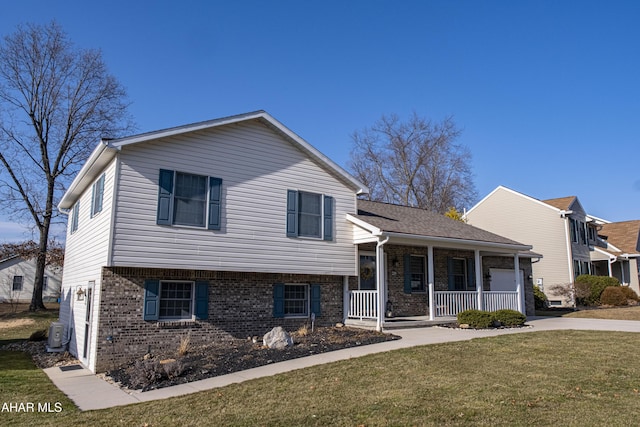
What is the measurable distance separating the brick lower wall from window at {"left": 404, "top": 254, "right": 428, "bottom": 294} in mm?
3469

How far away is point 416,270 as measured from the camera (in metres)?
17.9

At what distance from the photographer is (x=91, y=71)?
29844mm

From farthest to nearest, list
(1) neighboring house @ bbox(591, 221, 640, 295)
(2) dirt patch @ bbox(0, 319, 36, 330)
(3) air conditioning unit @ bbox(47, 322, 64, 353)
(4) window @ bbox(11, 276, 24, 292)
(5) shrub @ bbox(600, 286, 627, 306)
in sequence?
(4) window @ bbox(11, 276, 24, 292) → (1) neighboring house @ bbox(591, 221, 640, 295) → (5) shrub @ bbox(600, 286, 627, 306) → (2) dirt patch @ bbox(0, 319, 36, 330) → (3) air conditioning unit @ bbox(47, 322, 64, 353)

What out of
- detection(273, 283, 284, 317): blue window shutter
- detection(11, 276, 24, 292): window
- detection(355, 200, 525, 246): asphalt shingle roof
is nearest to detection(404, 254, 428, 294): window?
detection(355, 200, 525, 246): asphalt shingle roof

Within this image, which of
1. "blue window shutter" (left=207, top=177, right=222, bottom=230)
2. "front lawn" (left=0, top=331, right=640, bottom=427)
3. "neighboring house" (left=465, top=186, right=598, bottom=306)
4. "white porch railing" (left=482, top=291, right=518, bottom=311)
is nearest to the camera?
"front lawn" (left=0, top=331, right=640, bottom=427)

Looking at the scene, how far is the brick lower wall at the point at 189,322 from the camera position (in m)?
11.3

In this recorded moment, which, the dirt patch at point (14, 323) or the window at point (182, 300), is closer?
the window at point (182, 300)

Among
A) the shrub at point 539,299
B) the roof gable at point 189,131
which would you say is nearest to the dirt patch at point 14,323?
the roof gable at point 189,131

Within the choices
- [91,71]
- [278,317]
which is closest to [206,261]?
[278,317]

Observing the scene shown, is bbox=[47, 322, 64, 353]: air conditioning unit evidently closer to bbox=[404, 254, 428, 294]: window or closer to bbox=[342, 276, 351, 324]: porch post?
bbox=[342, 276, 351, 324]: porch post

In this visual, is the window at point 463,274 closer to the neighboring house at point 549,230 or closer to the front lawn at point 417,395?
the front lawn at point 417,395

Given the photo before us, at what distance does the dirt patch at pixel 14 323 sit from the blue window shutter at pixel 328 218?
16.7m

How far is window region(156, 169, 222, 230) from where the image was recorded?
39.3ft

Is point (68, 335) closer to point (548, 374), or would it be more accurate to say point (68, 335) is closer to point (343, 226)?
point (343, 226)
